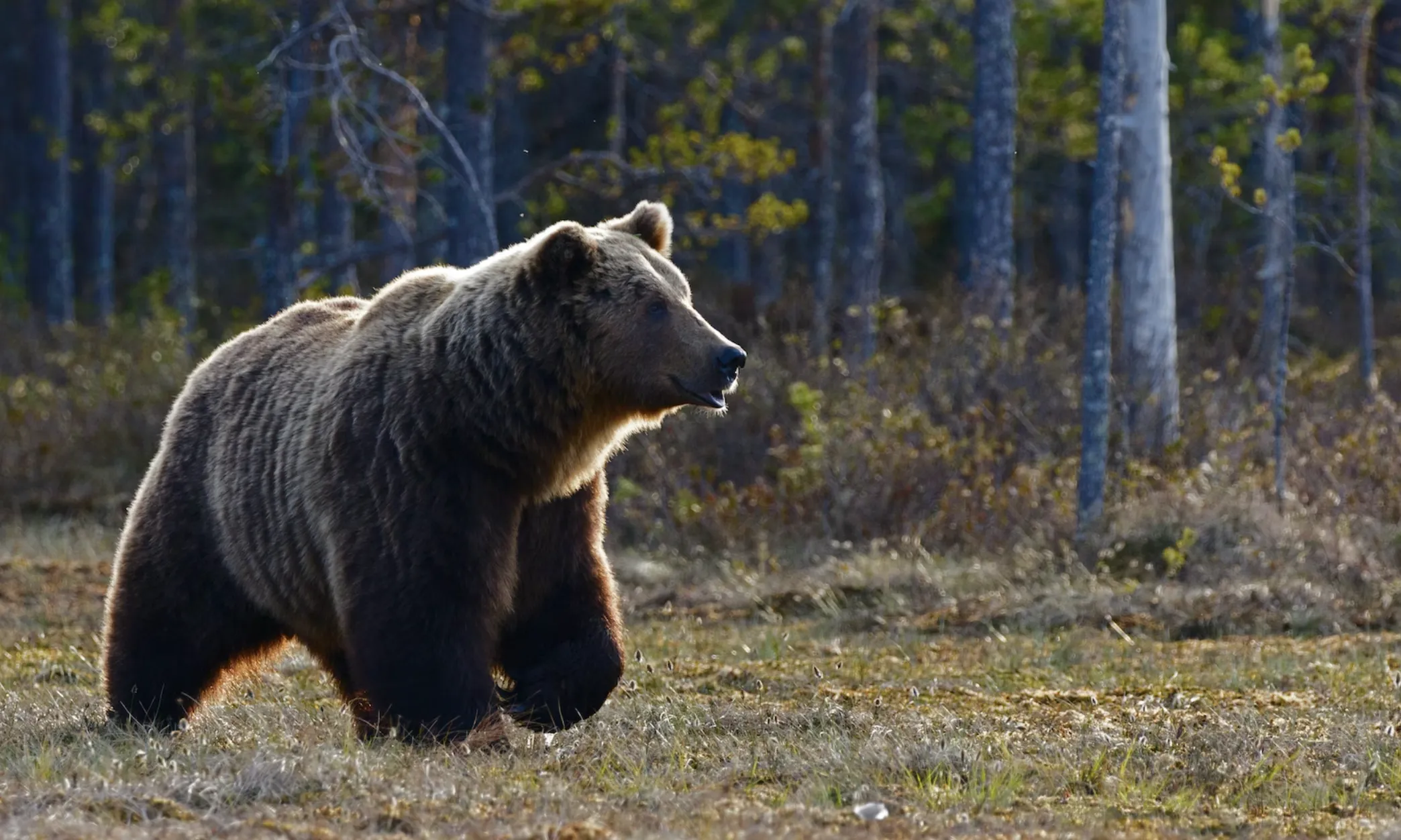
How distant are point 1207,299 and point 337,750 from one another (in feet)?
55.9

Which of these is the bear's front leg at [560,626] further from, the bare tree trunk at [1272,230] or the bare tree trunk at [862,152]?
the bare tree trunk at [862,152]

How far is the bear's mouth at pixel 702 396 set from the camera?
589cm

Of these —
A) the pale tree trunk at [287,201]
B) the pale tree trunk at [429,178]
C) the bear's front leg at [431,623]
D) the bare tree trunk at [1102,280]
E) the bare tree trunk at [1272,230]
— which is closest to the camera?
the bear's front leg at [431,623]

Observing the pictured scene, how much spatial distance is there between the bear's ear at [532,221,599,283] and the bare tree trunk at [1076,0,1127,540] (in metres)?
4.42

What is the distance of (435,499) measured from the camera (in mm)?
5504

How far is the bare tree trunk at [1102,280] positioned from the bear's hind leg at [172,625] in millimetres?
5173

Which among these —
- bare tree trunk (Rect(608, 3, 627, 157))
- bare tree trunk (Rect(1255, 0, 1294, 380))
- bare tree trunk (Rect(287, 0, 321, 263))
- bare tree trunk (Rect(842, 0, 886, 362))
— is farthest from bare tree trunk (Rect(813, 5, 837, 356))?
bare tree trunk (Rect(287, 0, 321, 263))

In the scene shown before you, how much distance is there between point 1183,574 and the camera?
384 inches

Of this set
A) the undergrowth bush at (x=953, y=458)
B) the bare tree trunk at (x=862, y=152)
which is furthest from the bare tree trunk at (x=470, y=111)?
the bare tree trunk at (x=862, y=152)

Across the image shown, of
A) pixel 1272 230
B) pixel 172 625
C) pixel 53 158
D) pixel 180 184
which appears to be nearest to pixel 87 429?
pixel 172 625

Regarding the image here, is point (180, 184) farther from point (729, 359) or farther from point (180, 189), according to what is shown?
point (729, 359)

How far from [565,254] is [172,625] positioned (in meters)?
1.96

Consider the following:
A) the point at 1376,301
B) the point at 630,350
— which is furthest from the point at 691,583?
the point at 1376,301

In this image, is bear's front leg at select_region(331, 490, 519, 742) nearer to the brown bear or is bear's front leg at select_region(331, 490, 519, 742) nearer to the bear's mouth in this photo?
the brown bear
